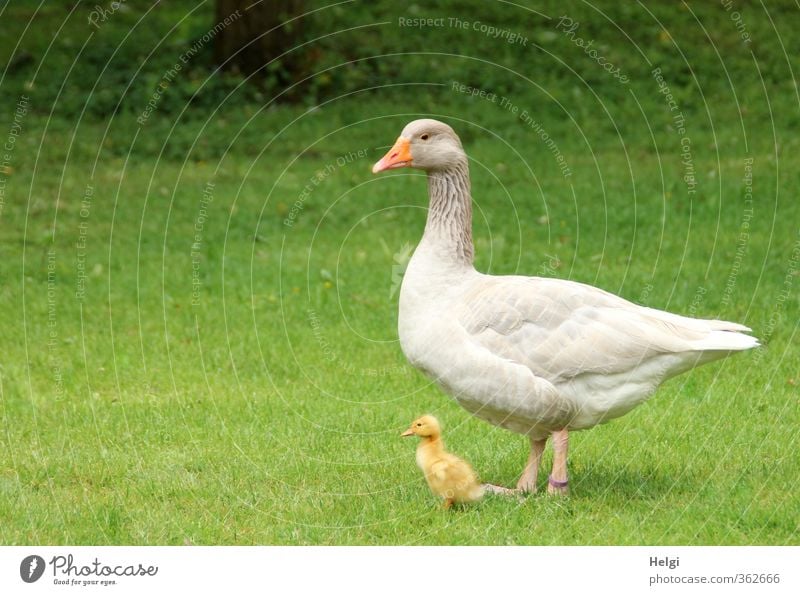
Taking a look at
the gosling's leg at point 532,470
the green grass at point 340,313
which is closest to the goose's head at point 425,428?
the green grass at point 340,313

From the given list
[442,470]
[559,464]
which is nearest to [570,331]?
[559,464]

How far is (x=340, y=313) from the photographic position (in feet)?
39.8

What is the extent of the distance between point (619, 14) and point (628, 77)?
3.51 m

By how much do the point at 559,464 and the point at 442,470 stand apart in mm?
785

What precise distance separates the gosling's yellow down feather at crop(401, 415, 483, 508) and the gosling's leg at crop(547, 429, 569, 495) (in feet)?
1.52

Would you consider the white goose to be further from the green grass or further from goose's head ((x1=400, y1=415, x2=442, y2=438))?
the green grass

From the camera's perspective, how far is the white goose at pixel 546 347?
709cm

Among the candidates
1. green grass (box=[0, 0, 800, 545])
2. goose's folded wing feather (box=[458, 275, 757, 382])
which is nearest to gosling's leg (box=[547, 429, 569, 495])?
green grass (box=[0, 0, 800, 545])

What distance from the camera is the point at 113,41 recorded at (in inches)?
918

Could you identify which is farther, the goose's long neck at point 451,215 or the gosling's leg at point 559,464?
the goose's long neck at point 451,215

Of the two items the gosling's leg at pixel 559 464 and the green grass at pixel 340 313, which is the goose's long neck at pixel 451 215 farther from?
the green grass at pixel 340 313

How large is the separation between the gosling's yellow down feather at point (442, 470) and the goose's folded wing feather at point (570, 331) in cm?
63

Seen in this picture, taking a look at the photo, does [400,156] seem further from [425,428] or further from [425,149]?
[425,428]

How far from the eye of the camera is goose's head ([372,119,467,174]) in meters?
7.79
